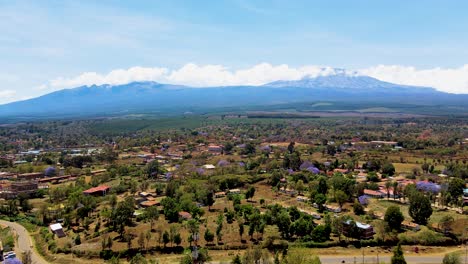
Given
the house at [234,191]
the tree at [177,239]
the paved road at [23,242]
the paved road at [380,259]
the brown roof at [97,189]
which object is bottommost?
the paved road at [380,259]

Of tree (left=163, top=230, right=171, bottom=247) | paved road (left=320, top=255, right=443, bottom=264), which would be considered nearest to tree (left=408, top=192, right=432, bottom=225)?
paved road (left=320, top=255, right=443, bottom=264)

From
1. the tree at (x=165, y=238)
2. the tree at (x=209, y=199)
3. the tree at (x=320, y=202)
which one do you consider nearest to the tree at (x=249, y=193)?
the tree at (x=209, y=199)

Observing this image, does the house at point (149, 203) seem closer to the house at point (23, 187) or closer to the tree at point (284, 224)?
the tree at point (284, 224)

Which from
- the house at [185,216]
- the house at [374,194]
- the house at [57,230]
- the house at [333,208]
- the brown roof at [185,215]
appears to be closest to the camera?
the house at [57,230]

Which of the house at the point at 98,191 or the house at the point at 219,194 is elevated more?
the house at the point at 98,191

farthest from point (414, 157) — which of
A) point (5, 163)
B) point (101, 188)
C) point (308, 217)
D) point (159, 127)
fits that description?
point (159, 127)

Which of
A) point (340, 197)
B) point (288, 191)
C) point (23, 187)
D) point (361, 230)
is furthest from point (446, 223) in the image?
point (23, 187)

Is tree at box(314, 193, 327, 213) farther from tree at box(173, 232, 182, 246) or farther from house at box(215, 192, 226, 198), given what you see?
tree at box(173, 232, 182, 246)
